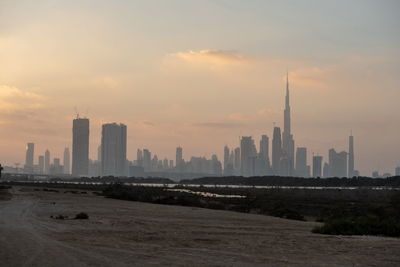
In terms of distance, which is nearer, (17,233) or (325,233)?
(17,233)

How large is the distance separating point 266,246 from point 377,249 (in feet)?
12.3

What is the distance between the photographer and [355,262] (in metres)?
15.6

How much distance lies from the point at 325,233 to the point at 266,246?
6.94 metres

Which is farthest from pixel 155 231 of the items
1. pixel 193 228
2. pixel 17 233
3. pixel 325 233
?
pixel 325 233

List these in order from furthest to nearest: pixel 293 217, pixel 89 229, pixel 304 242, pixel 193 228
A: pixel 293 217 → pixel 193 228 → pixel 89 229 → pixel 304 242

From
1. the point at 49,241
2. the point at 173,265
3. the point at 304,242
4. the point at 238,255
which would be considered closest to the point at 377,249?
the point at 304,242

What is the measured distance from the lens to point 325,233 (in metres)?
25.5

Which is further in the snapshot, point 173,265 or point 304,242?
point 304,242

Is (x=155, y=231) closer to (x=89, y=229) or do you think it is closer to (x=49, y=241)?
(x=89, y=229)

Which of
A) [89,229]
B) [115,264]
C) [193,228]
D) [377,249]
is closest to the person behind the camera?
[115,264]

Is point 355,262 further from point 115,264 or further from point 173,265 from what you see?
point 115,264

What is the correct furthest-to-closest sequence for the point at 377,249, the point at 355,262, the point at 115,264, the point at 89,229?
the point at 89,229 < the point at 377,249 < the point at 355,262 < the point at 115,264

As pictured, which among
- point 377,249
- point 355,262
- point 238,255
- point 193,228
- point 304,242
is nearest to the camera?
point 355,262

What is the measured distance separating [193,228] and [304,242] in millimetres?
7083
